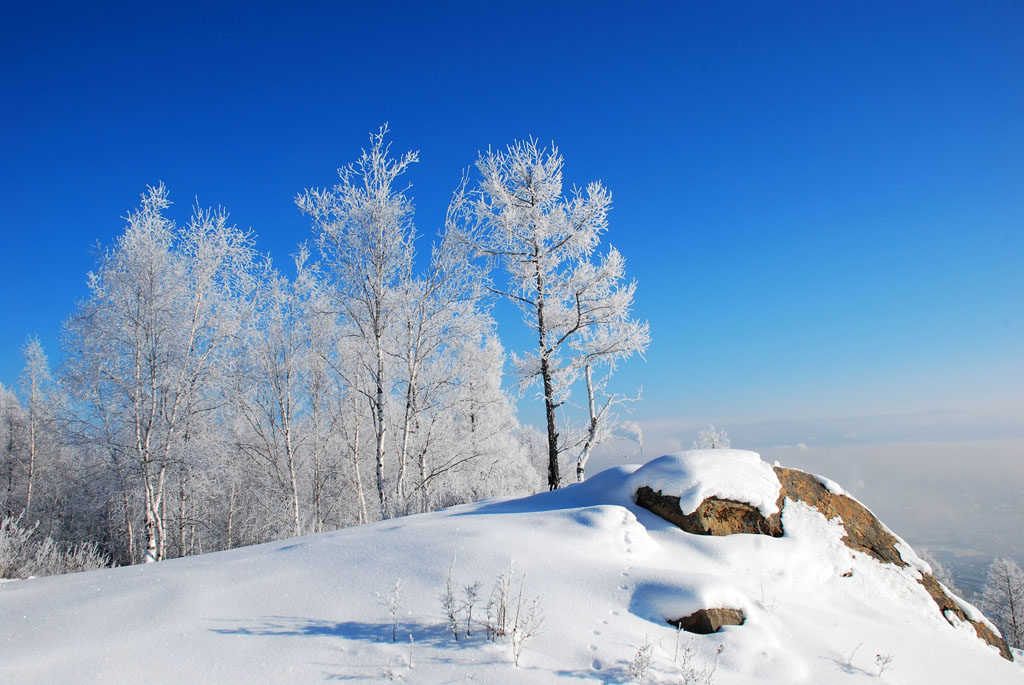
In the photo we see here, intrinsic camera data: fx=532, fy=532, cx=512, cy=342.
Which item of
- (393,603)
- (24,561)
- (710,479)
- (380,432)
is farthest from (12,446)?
(710,479)

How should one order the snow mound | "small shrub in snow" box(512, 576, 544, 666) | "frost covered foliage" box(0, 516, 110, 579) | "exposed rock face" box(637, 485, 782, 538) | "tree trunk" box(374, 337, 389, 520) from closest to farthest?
"small shrub in snow" box(512, 576, 544, 666), "exposed rock face" box(637, 485, 782, 538), the snow mound, "frost covered foliage" box(0, 516, 110, 579), "tree trunk" box(374, 337, 389, 520)

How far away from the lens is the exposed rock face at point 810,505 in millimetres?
5473

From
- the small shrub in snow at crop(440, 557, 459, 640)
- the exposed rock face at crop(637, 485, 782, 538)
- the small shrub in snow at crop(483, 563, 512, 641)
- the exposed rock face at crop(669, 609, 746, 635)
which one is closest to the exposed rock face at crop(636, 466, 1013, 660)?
the exposed rock face at crop(637, 485, 782, 538)

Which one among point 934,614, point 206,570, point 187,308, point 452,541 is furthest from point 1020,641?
point 187,308

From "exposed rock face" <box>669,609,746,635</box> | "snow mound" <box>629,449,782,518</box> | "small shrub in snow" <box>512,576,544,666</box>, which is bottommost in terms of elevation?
"exposed rock face" <box>669,609,746,635</box>

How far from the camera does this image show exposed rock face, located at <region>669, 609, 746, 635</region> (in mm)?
3705

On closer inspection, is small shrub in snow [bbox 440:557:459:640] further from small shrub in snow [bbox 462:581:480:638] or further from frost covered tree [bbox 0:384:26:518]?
frost covered tree [bbox 0:384:26:518]

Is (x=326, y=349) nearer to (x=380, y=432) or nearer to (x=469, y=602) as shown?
(x=380, y=432)

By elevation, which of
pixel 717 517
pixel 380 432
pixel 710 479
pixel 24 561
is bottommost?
pixel 24 561

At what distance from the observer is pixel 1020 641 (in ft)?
74.8

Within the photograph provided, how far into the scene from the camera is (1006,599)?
78.9 feet

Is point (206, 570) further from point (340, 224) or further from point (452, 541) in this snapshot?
point (340, 224)

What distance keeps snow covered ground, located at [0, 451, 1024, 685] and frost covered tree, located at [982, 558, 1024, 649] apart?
1043 inches

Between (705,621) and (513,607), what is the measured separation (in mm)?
1350
